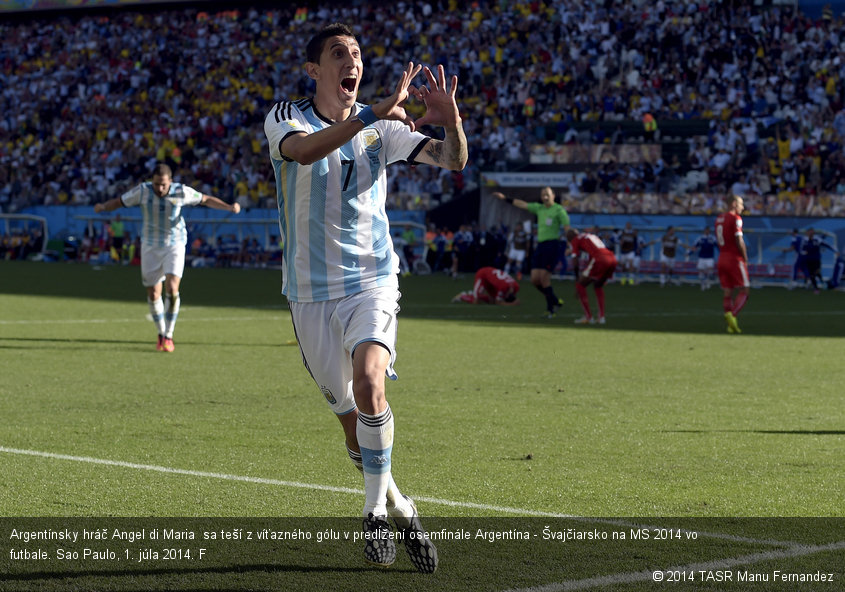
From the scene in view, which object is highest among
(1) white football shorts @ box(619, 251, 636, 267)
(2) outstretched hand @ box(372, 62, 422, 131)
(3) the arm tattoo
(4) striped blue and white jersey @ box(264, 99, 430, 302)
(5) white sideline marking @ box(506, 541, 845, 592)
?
(2) outstretched hand @ box(372, 62, 422, 131)

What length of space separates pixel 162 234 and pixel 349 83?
9783mm

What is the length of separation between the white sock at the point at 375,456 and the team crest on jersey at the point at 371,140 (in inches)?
47.2

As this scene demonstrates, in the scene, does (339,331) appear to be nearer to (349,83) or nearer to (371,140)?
(371,140)

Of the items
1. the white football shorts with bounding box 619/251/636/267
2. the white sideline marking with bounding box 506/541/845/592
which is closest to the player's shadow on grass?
the white sideline marking with bounding box 506/541/845/592

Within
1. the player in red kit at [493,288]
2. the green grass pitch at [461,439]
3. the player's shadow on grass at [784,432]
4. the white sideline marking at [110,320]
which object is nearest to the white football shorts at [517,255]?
the player in red kit at [493,288]

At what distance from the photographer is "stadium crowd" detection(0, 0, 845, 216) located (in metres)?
35.1

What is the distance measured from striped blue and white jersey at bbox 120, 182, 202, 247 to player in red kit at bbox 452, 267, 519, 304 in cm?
935

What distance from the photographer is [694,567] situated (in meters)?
4.92

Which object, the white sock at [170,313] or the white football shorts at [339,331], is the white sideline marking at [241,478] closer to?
the white football shorts at [339,331]

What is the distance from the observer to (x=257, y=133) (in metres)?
45.1

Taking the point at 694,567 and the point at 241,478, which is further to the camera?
the point at 241,478

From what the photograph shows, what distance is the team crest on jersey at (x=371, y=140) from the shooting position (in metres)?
5.45

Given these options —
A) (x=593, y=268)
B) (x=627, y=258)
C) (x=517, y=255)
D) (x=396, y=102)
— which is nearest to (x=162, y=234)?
(x=593, y=268)

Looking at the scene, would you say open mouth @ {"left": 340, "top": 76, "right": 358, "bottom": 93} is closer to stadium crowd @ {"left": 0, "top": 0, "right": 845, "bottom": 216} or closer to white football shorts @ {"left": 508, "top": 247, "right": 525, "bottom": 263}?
stadium crowd @ {"left": 0, "top": 0, "right": 845, "bottom": 216}
